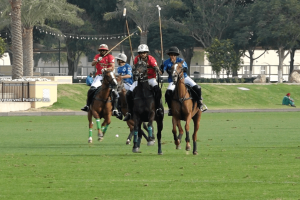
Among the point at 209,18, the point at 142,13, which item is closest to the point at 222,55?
the point at 209,18

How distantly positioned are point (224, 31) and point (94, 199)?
68.9m

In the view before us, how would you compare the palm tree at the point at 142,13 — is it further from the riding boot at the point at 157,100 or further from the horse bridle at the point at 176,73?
the horse bridle at the point at 176,73

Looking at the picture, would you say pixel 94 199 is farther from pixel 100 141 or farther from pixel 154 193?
pixel 100 141

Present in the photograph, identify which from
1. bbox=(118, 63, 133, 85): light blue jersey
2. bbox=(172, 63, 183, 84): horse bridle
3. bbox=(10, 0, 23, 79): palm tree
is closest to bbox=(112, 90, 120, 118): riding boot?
bbox=(118, 63, 133, 85): light blue jersey

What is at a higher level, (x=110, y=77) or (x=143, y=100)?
(x=110, y=77)

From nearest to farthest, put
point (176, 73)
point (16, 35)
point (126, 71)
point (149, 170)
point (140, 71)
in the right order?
point (149, 170), point (176, 73), point (140, 71), point (126, 71), point (16, 35)

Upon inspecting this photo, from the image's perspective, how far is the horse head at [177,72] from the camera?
52.0ft

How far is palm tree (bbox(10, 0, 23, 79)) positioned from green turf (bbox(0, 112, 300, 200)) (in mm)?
26795

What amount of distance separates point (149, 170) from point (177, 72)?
363 cm

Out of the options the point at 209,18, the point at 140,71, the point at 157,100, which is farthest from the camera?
the point at 209,18

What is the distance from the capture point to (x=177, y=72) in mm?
15953

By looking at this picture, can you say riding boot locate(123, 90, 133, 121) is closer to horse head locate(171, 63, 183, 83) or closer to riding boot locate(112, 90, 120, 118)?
horse head locate(171, 63, 183, 83)

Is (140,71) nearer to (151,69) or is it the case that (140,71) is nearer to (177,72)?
(151,69)

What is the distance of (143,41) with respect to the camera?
72.0 metres
